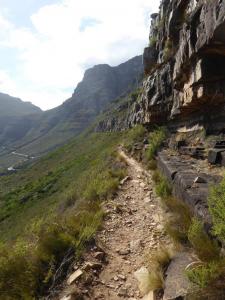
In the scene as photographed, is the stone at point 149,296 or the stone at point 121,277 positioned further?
the stone at point 121,277

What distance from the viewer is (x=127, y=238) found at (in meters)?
6.50

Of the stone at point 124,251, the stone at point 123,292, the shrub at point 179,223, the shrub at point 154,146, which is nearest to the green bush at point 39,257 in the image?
the stone at point 124,251

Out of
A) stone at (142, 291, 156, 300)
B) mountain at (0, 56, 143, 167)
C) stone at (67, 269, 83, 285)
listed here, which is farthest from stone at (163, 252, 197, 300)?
mountain at (0, 56, 143, 167)

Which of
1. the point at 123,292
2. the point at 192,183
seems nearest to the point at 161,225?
the point at 192,183

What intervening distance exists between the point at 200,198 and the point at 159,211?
219cm

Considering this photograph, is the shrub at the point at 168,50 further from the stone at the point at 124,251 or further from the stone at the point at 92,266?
the stone at the point at 92,266

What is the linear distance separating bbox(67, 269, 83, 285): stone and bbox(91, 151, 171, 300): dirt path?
0.33 metres

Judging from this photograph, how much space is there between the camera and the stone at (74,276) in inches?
185

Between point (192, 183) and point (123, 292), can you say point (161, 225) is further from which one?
point (123, 292)

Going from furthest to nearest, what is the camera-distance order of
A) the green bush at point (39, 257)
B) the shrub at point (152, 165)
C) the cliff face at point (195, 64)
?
the shrub at point (152, 165) < the cliff face at point (195, 64) < the green bush at point (39, 257)

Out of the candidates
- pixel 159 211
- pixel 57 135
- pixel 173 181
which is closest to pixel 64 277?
pixel 159 211

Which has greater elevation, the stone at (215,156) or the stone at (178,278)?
the stone at (215,156)

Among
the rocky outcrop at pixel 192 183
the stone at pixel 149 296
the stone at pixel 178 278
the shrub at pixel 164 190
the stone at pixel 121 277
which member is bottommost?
the stone at pixel 121 277

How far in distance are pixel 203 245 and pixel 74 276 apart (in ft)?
7.20
